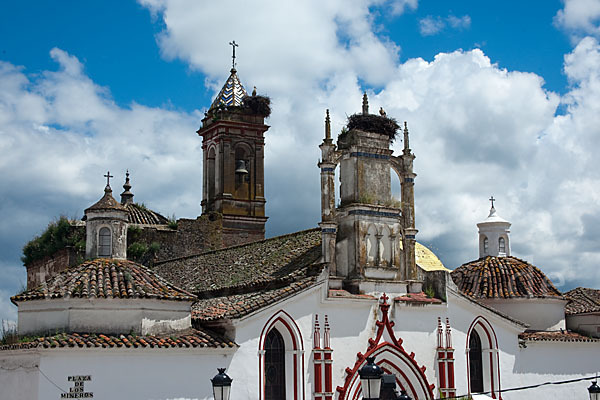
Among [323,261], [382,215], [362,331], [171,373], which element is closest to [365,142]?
[382,215]

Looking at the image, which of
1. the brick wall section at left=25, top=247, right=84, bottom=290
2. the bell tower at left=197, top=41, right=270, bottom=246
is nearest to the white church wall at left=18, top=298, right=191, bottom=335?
Answer: the brick wall section at left=25, top=247, right=84, bottom=290

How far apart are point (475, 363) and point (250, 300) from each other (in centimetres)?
815

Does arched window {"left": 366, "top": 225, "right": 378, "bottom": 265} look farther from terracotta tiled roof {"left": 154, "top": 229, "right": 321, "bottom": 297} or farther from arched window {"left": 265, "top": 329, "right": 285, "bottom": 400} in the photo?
arched window {"left": 265, "top": 329, "right": 285, "bottom": 400}

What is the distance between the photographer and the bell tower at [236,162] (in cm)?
3794

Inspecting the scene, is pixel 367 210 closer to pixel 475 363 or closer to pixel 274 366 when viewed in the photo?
pixel 274 366

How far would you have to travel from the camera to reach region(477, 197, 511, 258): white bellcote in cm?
3098

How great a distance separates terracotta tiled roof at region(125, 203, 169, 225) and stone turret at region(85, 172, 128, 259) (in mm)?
13489

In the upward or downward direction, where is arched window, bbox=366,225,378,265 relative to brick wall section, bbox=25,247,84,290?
downward

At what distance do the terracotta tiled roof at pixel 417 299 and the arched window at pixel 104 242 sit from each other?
325 inches

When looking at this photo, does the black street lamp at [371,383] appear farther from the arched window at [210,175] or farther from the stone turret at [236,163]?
the arched window at [210,175]

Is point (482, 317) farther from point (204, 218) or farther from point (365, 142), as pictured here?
point (204, 218)

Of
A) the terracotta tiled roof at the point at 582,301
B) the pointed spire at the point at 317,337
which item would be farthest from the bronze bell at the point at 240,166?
the pointed spire at the point at 317,337

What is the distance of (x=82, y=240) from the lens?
33.7m

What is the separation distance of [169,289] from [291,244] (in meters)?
6.75
